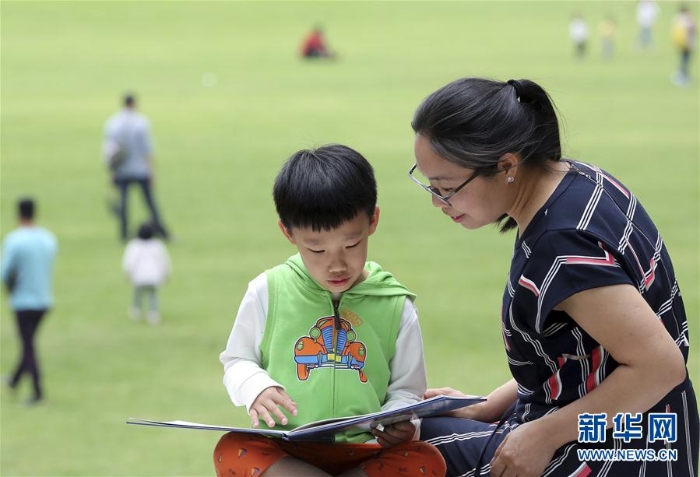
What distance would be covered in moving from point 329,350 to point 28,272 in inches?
272

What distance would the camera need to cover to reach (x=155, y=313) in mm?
11516

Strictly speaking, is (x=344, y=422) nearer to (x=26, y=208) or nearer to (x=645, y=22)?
(x=26, y=208)

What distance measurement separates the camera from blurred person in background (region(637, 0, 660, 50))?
34.6 metres

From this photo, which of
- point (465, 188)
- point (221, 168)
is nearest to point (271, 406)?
point (465, 188)

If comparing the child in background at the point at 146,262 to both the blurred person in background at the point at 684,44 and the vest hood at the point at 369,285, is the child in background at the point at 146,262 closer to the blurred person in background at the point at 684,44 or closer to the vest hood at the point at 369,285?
the vest hood at the point at 369,285

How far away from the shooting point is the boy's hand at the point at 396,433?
260cm

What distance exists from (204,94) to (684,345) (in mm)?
25750

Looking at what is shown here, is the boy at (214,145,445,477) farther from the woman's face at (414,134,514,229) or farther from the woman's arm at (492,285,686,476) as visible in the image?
the woman's arm at (492,285,686,476)

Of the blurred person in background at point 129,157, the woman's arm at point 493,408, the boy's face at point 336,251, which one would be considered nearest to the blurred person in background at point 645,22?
the blurred person in background at point 129,157

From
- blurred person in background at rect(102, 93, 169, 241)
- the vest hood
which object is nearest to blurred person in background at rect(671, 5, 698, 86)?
blurred person in background at rect(102, 93, 169, 241)

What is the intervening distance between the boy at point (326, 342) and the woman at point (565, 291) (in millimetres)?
221

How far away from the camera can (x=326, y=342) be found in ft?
8.78

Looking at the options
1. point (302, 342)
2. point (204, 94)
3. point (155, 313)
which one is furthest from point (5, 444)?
point (204, 94)

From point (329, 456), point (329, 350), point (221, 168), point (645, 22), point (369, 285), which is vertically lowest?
point (221, 168)
